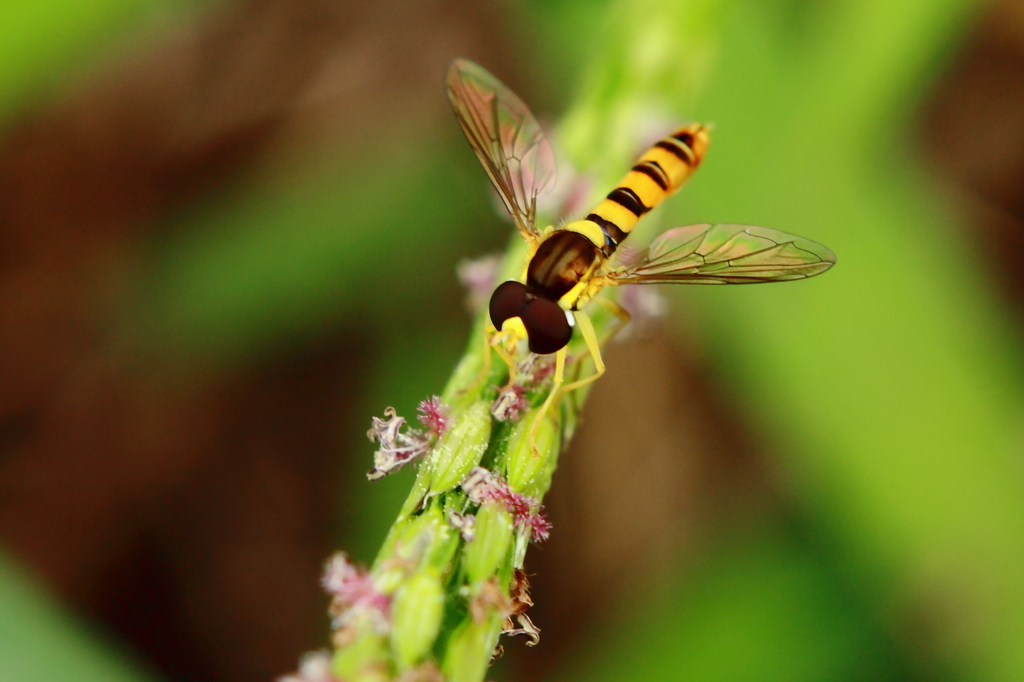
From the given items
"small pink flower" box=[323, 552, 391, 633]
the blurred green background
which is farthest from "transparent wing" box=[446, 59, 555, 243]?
"small pink flower" box=[323, 552, 391, 633]

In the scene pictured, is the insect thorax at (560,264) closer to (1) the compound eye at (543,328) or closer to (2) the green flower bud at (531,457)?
(1) the compound eye at (543,328)

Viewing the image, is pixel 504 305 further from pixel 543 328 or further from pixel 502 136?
pixel 502 136

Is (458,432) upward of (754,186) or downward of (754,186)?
downward

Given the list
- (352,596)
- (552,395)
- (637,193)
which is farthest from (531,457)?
(637,193)

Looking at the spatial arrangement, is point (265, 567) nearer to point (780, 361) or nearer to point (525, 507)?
point (780, 361)

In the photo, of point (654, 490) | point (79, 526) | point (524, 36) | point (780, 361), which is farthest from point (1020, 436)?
point (79, 526)

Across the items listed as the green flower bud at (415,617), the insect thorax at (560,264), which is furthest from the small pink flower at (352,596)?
the insect thorax at (560,264)
